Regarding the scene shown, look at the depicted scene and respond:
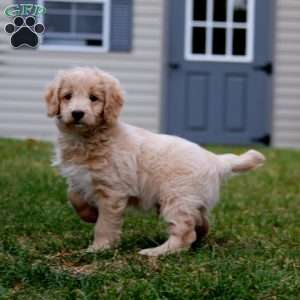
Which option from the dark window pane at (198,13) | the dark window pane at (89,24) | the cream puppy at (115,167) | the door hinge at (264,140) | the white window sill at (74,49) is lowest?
the door hinge at (264,140)

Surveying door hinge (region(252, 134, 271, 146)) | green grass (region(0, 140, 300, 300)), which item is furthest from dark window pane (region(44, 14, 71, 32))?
green grass (region(0, 140, 300, 300))

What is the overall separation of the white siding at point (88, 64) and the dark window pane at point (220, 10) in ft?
3.00

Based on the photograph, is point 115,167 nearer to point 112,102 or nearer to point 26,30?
point 112,102

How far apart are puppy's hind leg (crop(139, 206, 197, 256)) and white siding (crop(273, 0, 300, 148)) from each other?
349 inches

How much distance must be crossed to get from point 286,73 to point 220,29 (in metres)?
1.24

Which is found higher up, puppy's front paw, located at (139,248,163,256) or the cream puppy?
the cream puppy

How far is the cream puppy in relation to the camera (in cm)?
446

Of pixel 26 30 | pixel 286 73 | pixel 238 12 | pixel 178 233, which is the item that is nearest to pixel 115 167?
pixel 178 233

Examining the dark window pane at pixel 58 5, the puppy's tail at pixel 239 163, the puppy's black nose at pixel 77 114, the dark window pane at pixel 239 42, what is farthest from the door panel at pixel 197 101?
the puppy's black nose at pixel 77 114

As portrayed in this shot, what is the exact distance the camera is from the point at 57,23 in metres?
12.7

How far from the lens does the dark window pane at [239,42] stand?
13.2 meters

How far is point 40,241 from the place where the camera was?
15.7ft

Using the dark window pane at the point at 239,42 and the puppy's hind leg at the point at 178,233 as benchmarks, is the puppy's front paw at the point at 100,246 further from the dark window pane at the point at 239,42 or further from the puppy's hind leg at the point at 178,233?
the dark window pane at the point at 239,42

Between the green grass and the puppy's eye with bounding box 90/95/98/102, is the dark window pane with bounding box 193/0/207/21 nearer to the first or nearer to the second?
the green grass
